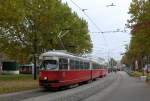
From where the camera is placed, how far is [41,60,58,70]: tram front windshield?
38.8 m

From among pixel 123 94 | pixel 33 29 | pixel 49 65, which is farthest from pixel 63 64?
pixel 33 29

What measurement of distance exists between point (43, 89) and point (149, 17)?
11993 mm

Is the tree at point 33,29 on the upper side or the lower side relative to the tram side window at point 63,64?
upper

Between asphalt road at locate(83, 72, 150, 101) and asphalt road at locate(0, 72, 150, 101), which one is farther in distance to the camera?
asphalt road at locate(83, 72, 150, 101)

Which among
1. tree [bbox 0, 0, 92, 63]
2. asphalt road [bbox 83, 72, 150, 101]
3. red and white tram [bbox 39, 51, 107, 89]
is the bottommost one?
asphalt road [bbox 83, 72, 150, 101]

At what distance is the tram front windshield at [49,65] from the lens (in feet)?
127

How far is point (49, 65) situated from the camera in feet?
128

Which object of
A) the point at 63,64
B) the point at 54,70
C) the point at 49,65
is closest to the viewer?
the point at 54,70

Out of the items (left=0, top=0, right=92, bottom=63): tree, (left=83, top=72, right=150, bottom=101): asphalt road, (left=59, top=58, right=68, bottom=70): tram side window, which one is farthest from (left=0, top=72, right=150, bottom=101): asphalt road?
(left=0, top=0, right=92, bottom=63): tree

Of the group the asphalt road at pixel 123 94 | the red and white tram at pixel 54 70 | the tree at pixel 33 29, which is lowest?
the asphalt road at pixel 123 94

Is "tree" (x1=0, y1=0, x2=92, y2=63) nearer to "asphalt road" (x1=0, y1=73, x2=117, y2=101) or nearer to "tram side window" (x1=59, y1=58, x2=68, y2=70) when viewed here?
"tram side window" (x1=59, y1=58, x2=68, y2=70)

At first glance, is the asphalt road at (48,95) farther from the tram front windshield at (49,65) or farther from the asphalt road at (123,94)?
the tram front windshield at (49,65)

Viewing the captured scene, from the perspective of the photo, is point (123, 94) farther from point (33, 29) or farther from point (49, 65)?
point (33, 29)

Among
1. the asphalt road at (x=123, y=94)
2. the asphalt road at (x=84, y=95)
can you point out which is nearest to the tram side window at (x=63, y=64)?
the asphalt road at (x=84, y=95)
